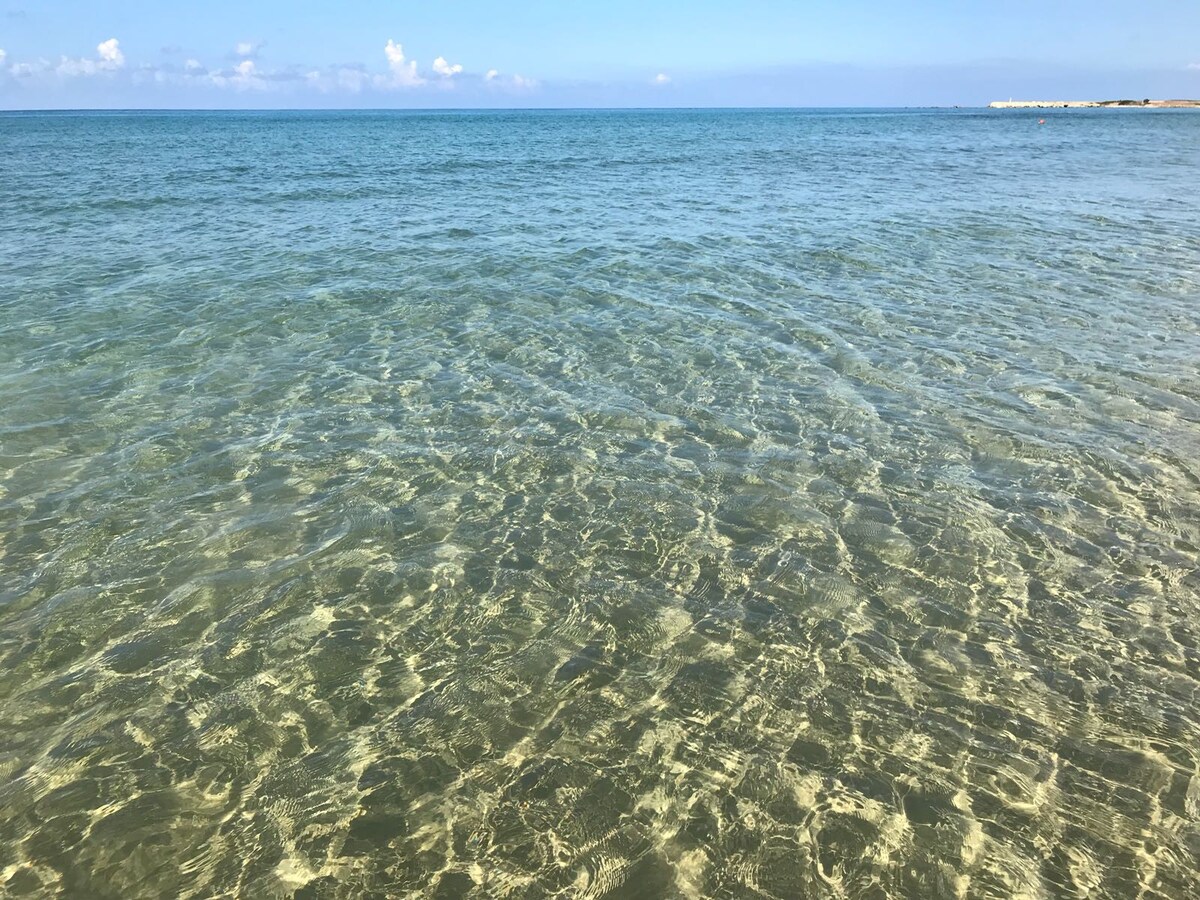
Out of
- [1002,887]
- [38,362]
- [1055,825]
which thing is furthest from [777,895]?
[38,362]

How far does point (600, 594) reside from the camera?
6199 mm

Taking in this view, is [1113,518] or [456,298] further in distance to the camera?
[456,298]

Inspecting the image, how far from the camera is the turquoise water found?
13.8ft

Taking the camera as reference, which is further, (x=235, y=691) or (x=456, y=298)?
(x=456, y=298)

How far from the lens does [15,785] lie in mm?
4512

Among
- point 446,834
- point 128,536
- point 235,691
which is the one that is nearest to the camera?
point 446,834

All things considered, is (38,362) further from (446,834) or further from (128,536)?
(446,834)

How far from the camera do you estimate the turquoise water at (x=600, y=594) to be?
13.8 feet

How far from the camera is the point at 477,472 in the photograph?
320 inches

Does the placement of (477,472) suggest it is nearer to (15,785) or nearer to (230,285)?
(15,785)

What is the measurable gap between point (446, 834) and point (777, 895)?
189cm

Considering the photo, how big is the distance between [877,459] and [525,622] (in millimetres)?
4739

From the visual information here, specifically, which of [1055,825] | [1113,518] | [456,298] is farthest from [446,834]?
[456,298]

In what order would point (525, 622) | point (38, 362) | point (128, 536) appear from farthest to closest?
point (38, 362) < point (128, 536) < point (525, 622)
